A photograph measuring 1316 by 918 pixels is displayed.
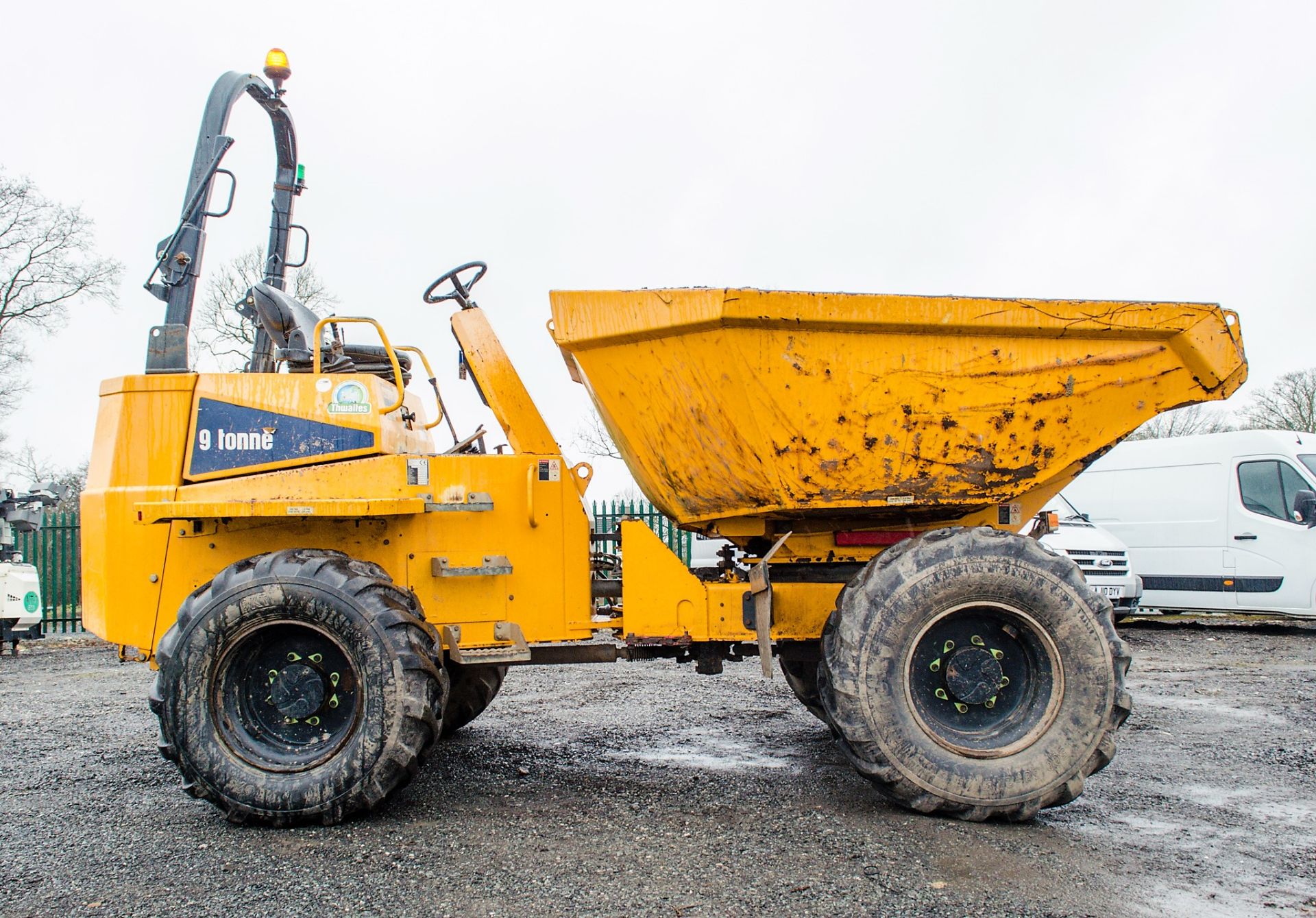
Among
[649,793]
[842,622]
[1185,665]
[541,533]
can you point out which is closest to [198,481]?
[541,533]

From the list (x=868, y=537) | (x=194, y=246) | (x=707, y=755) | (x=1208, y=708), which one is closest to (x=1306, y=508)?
(x=1208, y=708)

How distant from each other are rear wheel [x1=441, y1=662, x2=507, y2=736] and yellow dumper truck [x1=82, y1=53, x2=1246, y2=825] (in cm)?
106

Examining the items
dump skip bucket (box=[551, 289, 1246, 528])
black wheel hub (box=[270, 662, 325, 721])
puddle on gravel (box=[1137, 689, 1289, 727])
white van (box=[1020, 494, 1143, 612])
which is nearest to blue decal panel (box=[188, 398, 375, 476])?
black wheel hub (box=[270, 662, 325, 721])

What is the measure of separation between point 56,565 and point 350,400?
12848mm

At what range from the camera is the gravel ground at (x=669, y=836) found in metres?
3.30

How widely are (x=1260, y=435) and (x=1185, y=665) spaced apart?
4462 mm

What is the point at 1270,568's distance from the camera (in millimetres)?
11477

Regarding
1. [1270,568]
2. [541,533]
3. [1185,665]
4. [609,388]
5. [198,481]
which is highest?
[609,388]

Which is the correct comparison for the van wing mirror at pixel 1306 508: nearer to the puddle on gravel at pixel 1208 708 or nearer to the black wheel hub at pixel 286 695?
the puddle on gravel at pixel 1208 708

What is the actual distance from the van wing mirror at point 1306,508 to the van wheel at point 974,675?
28.9ft

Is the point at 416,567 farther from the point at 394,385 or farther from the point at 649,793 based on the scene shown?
the point at 649,793

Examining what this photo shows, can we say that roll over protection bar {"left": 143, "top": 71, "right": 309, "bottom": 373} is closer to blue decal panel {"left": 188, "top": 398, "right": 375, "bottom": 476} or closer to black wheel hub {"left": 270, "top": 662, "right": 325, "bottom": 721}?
blue decal panel {"left": 188, "top": 398, "right": 375, "bottom": 476}

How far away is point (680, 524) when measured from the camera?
4.98 m

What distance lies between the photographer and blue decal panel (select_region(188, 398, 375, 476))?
15.0 feet
